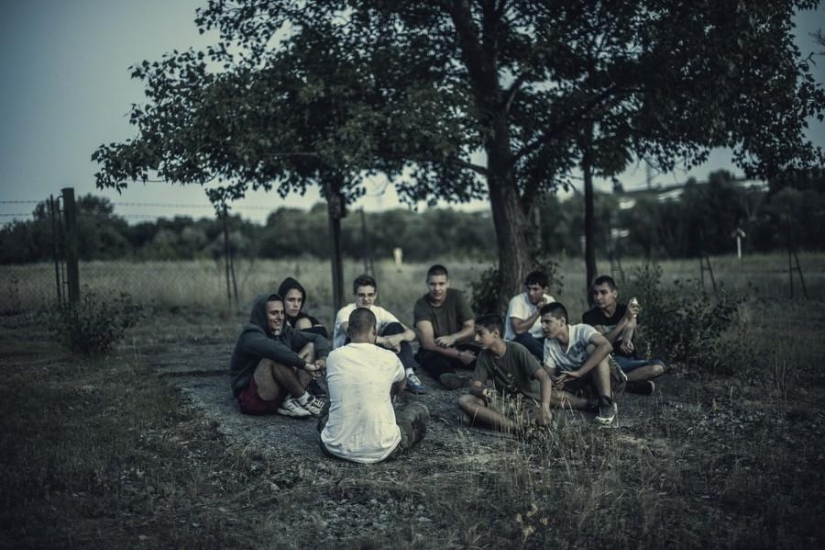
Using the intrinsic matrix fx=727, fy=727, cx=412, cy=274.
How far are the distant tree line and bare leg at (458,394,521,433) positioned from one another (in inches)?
217

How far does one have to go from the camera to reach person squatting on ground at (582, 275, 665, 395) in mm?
7379

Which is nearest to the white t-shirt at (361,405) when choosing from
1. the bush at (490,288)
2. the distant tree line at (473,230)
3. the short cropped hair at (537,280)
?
the short cropped hair at (537,280)

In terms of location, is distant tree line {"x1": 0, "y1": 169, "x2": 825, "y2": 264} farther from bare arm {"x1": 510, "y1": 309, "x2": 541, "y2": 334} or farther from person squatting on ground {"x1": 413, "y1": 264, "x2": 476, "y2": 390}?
bare arm {"x1": 510, "y1": 309, "x2": 541, "y2": 334}

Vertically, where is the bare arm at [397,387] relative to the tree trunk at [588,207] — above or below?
below

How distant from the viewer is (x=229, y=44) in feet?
31.6

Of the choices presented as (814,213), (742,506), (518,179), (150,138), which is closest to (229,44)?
(150,138)

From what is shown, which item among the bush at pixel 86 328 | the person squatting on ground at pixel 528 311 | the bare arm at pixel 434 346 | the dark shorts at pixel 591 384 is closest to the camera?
the dark shorts at pixel 591 384

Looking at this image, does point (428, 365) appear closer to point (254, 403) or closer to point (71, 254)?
point (254, 403)

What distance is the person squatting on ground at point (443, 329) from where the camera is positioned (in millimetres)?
8180

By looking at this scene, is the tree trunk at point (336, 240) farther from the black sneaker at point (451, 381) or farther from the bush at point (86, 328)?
the black sneaker at point (451, 381)

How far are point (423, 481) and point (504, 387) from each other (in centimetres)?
153

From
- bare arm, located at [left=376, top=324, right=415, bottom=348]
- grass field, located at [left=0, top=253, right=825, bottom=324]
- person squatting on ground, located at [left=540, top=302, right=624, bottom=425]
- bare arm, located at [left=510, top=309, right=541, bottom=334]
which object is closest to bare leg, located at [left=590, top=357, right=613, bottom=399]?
person squatting on ground, located at [left=540, top=302, right=624, bottom=425]

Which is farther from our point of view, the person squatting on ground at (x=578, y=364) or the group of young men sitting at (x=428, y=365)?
the person squatting on ground at (x=578, y=364)

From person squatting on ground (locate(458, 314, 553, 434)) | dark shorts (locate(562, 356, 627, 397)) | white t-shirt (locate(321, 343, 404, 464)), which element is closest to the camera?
white t-shirt (locate(321, 343, 404, 464))
